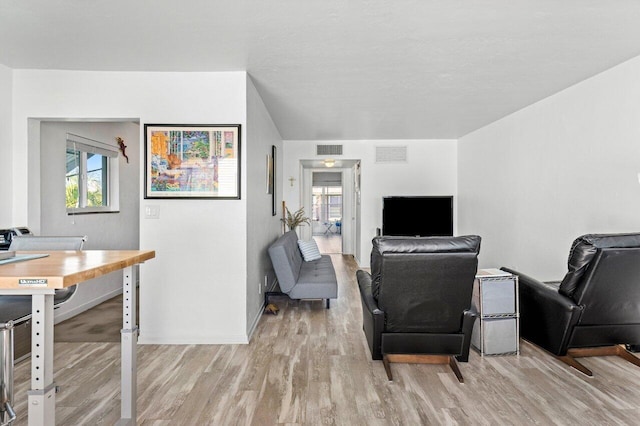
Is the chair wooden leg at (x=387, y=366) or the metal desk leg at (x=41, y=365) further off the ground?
the metal desk leg at (x=41, y=365)

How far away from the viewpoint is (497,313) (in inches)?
104

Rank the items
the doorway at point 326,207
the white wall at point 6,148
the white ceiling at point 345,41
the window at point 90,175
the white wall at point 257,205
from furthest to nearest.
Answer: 1. the doorway at point 326,207
2. the window at point 90,175
3. the white wall at point 257,205
4. the white wall at point 6,148
5. the white ceiling at point 345,41

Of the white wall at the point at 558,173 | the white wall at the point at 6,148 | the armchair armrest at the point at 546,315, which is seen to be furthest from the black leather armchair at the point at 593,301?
A: the white wall at the point at 6,148

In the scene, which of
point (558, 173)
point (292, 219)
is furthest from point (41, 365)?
point (292, 219)

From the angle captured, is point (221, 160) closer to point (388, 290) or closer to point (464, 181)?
point (388, 290)

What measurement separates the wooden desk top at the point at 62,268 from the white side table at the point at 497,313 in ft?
8.16

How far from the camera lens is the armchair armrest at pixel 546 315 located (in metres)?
2.29

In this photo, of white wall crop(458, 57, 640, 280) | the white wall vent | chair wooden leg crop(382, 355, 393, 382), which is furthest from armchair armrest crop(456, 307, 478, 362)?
the white wall vent

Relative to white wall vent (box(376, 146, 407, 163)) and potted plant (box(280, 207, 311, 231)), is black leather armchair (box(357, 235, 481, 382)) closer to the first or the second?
potted plant (box(280, 207, 311, 231))

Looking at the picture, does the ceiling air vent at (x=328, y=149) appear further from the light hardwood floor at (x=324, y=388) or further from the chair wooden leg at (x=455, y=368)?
the chair wooden leg at (x=455, y=368)

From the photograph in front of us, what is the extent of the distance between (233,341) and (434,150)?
5161 millimetres

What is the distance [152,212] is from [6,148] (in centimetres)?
148

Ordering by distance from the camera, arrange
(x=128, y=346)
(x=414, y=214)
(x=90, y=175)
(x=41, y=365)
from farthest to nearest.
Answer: (x=414, y=214)
(x=90, y=175)
(x=128, y=346)
(x=41, y=365)

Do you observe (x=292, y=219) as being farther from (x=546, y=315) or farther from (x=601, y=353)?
(x=601, y=353)
